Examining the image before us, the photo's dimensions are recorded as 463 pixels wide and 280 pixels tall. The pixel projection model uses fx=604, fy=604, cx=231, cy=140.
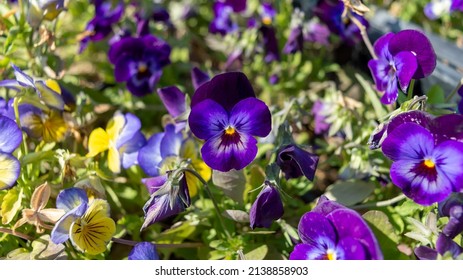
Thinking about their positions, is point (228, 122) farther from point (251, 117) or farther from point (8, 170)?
point (8, 170)

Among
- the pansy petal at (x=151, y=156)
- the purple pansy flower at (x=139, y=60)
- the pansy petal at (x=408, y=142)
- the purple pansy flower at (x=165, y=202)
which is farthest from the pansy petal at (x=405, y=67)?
the purple pansy flower at (x=139, y=60)

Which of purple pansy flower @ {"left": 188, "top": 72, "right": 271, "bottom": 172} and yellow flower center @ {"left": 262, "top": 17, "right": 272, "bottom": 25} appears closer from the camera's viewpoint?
purple pansy flower @ {"left": 188, "top": 72, "right": 271, "bottom": 172}

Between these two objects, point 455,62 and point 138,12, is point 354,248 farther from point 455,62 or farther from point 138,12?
point 138,12

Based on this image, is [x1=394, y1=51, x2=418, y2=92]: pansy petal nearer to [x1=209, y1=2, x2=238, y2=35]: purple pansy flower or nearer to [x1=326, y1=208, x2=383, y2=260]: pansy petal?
[x1=326, y1=208, x2=383, y2=260]: pansy petal

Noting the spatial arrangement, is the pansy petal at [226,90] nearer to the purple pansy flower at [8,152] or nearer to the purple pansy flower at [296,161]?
the purple pansy flower at [296,161]

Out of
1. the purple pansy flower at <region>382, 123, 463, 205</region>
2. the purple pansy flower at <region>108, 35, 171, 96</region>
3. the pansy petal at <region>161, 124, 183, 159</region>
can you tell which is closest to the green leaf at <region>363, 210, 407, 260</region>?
the purple pansy flower at <region>382, 123, 463, 205</region>

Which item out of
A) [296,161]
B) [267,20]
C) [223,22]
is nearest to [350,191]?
[296,161]

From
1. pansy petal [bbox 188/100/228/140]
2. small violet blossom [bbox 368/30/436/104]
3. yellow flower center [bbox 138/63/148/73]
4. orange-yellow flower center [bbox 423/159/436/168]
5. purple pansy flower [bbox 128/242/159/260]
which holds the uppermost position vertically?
small violet blossom [bbox 368/30/436/104]
